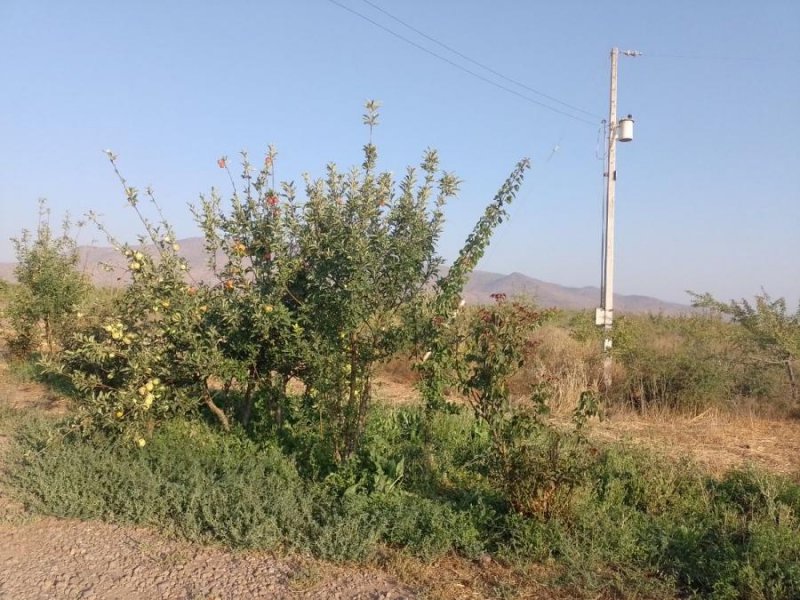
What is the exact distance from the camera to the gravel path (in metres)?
3.77

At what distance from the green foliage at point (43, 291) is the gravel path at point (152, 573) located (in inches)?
289

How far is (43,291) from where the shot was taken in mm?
11320

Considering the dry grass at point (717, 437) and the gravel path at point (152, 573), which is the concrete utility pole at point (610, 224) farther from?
the gravel path at point (152, 573)

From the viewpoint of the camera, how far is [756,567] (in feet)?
12.6

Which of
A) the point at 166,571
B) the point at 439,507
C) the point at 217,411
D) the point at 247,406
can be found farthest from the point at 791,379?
the point at 166,571

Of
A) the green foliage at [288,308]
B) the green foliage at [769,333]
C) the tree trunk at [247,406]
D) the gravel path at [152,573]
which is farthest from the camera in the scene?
the green foliage at [769,333]

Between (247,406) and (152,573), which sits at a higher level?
(247,406)

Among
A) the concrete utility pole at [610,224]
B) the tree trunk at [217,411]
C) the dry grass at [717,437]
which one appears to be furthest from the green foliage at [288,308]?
the concrete utility pole at [610,224]

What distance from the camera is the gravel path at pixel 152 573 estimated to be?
377cm

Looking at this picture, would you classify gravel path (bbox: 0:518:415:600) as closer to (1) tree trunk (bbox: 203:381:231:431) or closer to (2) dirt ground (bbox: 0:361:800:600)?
(2) dirt ground (bbox: 0:361:800:600)

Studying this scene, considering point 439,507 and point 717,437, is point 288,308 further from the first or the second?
point 717,437

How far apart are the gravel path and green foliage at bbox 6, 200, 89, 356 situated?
7.34 meters

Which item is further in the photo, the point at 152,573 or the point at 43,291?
the point at 43,291

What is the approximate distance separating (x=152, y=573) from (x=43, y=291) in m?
8.81
